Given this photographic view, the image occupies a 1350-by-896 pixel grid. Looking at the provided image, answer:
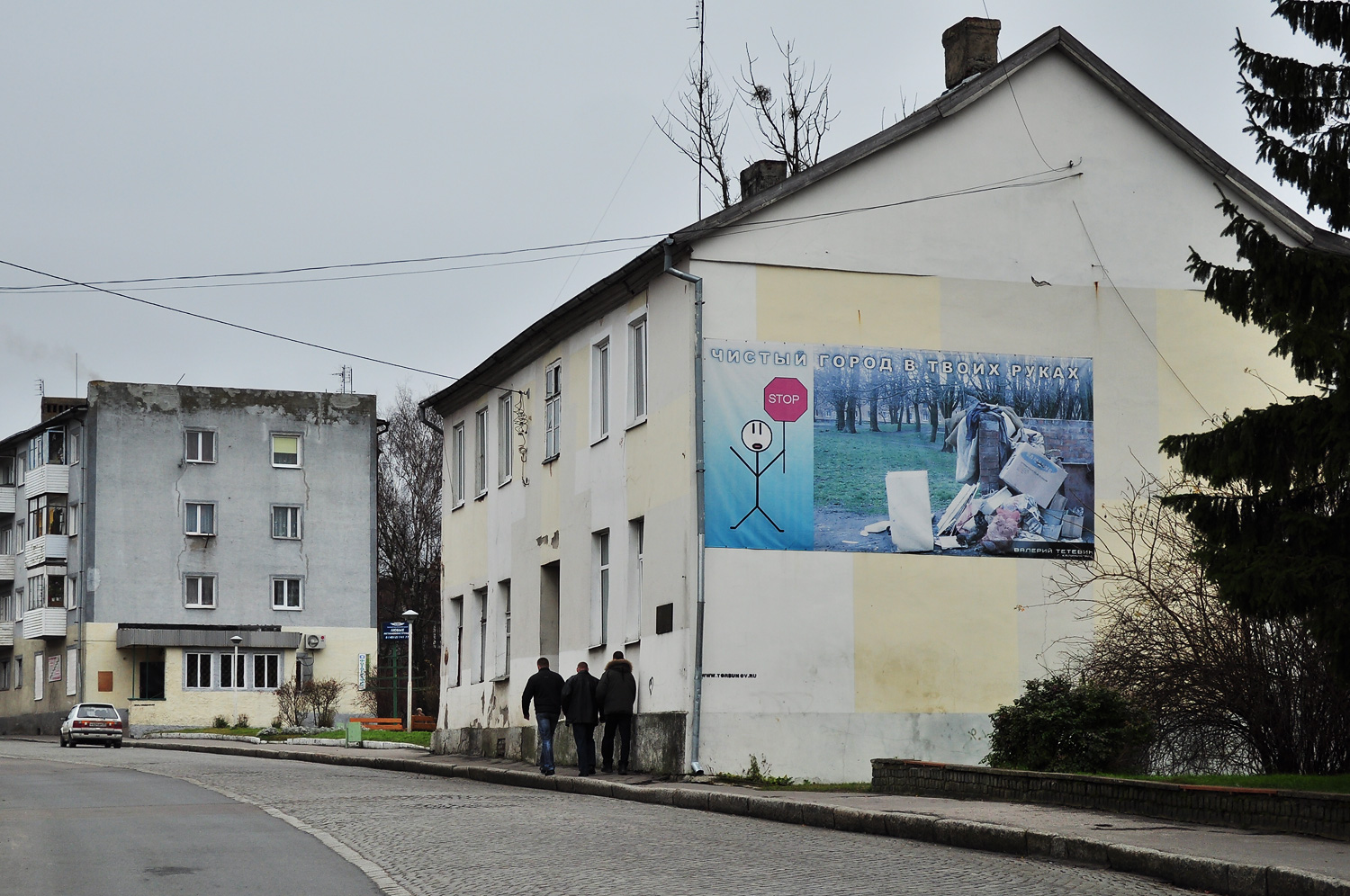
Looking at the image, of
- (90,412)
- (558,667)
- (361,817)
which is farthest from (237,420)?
(361,817)

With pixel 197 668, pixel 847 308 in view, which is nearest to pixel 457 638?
pixel 847 308

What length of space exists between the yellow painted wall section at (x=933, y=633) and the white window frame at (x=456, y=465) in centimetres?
1385

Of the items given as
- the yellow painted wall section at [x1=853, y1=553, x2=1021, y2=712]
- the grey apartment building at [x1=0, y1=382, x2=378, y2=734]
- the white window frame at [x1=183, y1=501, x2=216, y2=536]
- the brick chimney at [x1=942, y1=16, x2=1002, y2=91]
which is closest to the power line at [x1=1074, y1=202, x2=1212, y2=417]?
the brick chimney at [x1=942, y1=16, x2=1002, y2=91]

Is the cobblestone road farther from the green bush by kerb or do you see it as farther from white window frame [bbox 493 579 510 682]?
white window frame [bbox 493 579 510 682]

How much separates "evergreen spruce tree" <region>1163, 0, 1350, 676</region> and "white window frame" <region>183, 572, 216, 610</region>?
179 ft

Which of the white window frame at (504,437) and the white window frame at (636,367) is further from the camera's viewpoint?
the white window frame at (504,437)

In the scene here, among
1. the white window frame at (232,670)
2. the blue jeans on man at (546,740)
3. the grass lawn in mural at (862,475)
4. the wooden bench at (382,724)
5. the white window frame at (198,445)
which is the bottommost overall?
the wooden bench at (382,724)

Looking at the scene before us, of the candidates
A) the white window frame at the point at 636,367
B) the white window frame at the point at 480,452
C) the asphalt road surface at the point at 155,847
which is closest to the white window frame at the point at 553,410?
the white window frame at the point at 636,367

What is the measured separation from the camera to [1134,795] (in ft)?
48.0

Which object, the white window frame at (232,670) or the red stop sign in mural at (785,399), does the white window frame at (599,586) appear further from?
the white window frame at (232,670)

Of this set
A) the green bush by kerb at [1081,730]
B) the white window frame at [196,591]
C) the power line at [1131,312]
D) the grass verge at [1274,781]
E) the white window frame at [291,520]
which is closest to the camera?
the grass verge at [1274,781]

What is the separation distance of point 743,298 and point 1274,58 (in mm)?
10191

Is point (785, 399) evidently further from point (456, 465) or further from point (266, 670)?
point (266, 670)

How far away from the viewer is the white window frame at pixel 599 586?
26.5m
